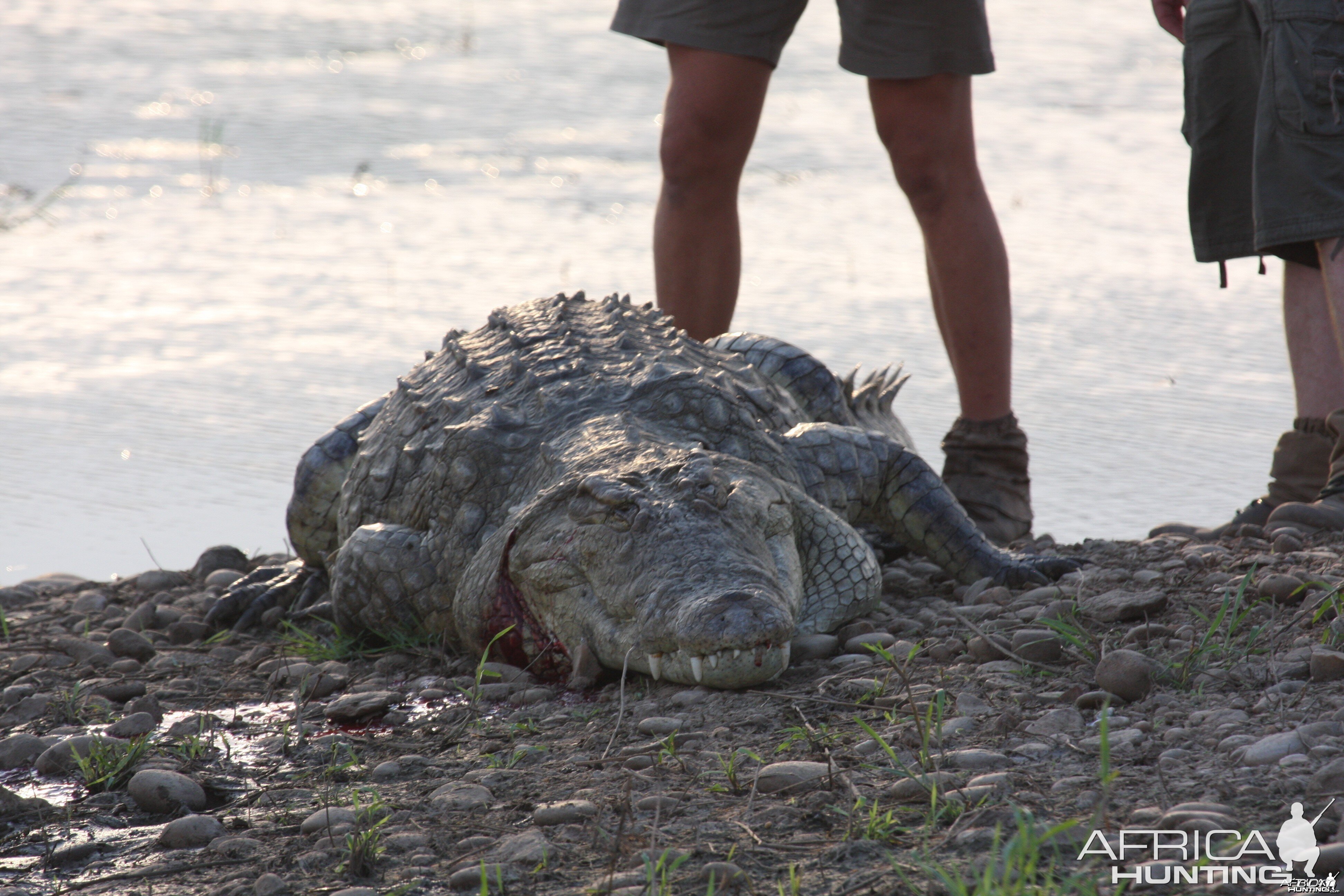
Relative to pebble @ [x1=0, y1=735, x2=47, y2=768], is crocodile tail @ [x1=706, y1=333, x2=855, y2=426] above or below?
above

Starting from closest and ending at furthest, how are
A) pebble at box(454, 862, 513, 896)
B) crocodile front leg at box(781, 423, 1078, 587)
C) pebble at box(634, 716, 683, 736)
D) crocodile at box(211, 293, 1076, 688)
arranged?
pebble at box(454, 862, 513, 896) → pebble at box(634, 716, 683, 736) → crocodile at box(211, 293, 1076, 688) → crocodile front leg at box(781, 423, 1078, 587)

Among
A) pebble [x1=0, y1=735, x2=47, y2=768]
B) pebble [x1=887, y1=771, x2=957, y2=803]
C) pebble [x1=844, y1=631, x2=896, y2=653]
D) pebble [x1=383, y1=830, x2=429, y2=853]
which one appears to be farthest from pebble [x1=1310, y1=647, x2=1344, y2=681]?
pebble [x1=0, y1=735, x2=47, y2=768]

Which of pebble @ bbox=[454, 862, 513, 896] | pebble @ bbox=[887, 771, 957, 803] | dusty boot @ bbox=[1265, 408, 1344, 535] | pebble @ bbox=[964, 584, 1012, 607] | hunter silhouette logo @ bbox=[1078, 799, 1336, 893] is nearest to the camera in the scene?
hunter silhouette logo @ bbox=[1078, 799, 1336, 893]

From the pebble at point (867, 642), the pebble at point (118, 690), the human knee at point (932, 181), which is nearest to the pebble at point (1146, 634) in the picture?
the pebble at point (867, 642)

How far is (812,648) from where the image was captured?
2.99m

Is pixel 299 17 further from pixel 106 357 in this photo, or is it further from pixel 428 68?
pixel 106 357

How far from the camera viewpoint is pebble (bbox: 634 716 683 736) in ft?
8.41

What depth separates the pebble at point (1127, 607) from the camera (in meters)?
2.92

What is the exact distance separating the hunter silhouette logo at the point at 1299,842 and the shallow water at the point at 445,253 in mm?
2682

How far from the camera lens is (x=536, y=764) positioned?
249 centimetres

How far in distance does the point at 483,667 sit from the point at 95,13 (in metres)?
10.7

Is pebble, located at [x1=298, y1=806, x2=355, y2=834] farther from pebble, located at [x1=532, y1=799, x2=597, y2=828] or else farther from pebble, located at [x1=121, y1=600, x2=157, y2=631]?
pebble, located at [x1=121, y1=600, x2=157, y2=631]

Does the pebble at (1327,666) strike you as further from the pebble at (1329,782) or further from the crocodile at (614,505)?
the crocodile at (614,505)

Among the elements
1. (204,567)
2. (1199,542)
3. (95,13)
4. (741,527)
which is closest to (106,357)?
(204,567)
